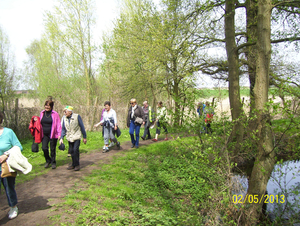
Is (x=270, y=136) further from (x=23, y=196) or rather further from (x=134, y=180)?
(x=23, y=196)

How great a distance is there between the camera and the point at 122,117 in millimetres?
20531

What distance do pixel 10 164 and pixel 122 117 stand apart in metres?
16.6

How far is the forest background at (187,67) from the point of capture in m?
5.85

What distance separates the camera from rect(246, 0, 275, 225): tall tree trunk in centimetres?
565

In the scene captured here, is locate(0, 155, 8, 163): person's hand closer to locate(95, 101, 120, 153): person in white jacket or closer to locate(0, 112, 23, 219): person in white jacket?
locate(0, 112, 23, 219): person in white jacket

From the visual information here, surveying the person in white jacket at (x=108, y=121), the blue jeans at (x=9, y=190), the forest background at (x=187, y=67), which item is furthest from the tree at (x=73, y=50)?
the blue jeans at (x=9, y=190)

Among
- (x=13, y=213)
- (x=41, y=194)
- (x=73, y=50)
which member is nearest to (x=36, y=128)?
(x=41, y=194)

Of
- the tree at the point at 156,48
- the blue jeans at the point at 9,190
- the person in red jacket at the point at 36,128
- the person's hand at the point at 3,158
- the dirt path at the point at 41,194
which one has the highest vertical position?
the tree at the point at 156,48

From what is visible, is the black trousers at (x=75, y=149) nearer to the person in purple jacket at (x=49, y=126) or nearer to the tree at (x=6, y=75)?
the person in purple jacket at (x=49, y=126)

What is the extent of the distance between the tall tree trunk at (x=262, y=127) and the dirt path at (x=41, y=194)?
15.1 feet

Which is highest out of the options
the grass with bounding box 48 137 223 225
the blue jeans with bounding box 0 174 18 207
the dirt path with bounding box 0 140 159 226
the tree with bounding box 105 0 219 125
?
the tree with bounding box 105 0 219 125

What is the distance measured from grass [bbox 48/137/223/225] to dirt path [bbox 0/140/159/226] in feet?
1.01

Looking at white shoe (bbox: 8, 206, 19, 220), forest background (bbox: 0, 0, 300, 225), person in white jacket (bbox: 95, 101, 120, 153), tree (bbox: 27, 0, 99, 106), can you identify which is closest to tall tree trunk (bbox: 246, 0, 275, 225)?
forest background (bbox: 0, 0, 300, 225)

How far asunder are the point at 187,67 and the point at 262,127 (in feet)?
30.2
